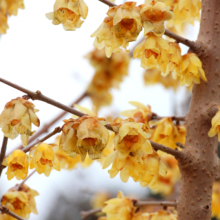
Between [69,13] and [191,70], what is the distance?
42 cm

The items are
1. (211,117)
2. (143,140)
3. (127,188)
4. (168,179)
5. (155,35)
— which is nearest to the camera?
(143,140)

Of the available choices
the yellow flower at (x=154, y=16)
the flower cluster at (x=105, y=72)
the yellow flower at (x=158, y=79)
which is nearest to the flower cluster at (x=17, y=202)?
the yellow flower at (x=154, y=16)

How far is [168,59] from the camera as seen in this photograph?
1.09m

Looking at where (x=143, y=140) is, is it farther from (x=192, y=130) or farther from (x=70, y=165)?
(x=70, y=165)

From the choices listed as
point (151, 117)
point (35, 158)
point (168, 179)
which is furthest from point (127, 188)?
point (35, 158)

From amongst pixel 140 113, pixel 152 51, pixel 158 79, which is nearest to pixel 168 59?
pixel 152 51

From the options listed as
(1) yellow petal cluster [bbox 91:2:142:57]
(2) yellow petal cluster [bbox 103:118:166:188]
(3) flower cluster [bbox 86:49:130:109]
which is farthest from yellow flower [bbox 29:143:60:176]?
(3) flower cluster [bbox 86:49:130:109]

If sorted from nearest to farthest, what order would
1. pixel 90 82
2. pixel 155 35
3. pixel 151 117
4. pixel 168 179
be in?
1. pixel 155 35
2. pixel 151 117
3. pixel 90 82
4. pixel 168 179

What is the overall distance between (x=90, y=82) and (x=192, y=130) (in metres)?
0.90

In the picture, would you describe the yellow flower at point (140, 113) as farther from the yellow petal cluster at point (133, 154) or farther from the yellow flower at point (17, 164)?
the yellow flower at point (17, 164)

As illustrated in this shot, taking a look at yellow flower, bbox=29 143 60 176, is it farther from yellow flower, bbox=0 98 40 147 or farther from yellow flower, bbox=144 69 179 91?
yellow flower, bbox=144 69 179 91

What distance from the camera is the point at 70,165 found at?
169cm

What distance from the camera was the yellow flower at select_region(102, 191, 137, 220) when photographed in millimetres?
1261

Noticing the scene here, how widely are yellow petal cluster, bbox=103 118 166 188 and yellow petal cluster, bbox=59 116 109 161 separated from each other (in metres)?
0.04
